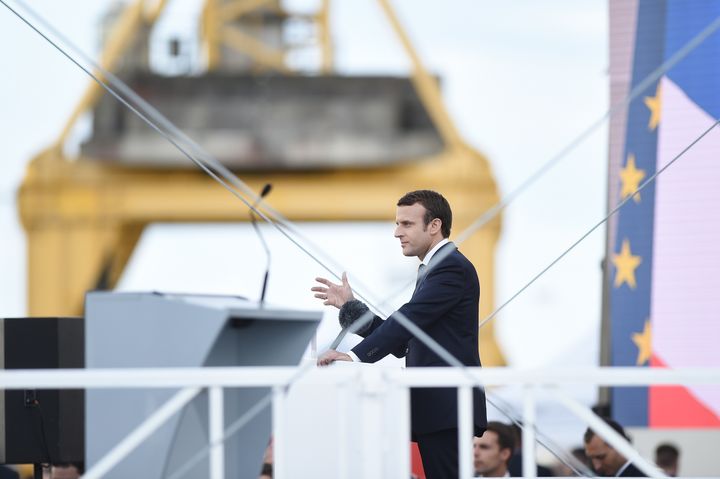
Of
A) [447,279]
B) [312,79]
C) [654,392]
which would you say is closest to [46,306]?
[312,79]

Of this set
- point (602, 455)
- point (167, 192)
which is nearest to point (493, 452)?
point (602, 455)

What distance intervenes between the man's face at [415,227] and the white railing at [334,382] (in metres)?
0.57

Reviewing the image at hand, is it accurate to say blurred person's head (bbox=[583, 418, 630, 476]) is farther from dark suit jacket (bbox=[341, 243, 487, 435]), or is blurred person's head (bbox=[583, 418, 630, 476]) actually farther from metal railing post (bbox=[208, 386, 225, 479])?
metal railing post (bbox=[208, 386, 225, 479])

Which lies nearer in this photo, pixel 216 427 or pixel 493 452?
pixel 216 427

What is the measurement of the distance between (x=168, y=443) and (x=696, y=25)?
4392 millimetres

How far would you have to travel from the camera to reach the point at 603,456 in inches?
259

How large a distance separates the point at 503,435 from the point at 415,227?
6.29 ft

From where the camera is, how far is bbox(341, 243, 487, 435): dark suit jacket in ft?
15.5

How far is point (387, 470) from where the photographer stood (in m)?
4.55

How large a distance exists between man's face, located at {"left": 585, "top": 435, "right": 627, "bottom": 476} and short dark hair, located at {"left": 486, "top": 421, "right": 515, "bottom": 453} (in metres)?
0.33

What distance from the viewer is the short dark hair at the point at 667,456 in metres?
7.74

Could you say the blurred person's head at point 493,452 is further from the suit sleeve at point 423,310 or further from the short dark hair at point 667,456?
the suit sleeve at point 423,310

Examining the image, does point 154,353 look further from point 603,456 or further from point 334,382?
point 603,456

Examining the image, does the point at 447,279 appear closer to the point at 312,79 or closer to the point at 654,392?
the point at 654,392
